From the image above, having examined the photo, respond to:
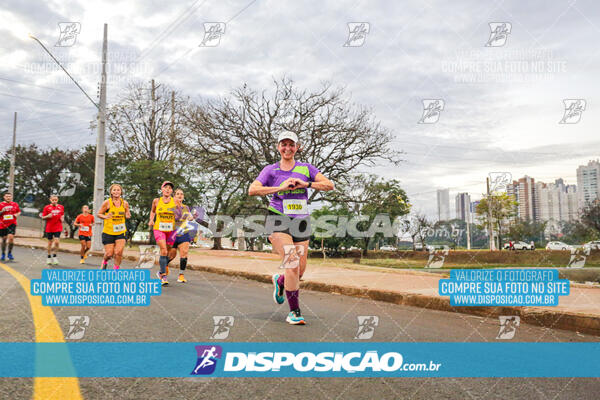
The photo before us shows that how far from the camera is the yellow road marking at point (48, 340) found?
2.61 meters

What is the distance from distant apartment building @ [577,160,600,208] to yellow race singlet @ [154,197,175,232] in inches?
1666

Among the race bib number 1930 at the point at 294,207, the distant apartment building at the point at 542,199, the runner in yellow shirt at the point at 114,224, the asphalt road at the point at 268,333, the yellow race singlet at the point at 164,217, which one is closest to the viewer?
the asphalt road at the point at 268,333

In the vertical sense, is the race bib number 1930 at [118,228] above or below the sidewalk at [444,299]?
above

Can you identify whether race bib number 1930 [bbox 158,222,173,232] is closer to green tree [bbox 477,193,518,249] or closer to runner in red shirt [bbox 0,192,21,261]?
runner in red shirt [bbox 0,192,21,261]

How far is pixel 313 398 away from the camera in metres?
2.70

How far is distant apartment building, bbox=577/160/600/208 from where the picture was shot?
41562mm

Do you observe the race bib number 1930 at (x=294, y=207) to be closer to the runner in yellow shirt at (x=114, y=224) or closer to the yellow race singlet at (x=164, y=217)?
the yellow race singlet at (x=164, y=217)

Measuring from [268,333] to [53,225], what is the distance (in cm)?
1059

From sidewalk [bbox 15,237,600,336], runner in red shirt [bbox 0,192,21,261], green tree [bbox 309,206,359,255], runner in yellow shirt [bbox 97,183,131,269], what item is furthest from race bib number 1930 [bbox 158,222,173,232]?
green tree [bbox 309,206,359,255]

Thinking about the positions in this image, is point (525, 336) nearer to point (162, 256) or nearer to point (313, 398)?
point (313, 398)

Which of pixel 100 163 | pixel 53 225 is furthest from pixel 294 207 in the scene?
pixel 100 163

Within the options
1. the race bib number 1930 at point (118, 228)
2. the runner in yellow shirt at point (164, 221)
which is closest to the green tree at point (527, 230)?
the runner in yellow shirt at point (164, 221)

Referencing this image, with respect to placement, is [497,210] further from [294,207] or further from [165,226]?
[294,207]

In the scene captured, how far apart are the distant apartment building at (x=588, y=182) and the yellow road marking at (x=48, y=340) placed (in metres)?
45.4
